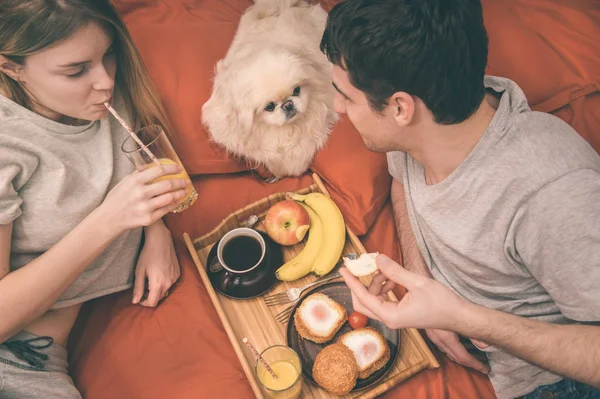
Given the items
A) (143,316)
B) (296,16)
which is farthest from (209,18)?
(143,316)

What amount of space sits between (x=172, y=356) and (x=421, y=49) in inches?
43.4

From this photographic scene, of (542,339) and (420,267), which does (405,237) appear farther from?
(542,339)

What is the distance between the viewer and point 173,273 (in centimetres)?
145

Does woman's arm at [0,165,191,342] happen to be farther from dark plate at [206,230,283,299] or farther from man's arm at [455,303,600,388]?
man's arm at [455,303,600,388]

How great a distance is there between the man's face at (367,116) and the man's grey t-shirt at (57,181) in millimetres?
744

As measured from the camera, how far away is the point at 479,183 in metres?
1.06

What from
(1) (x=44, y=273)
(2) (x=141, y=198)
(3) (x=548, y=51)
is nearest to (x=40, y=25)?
(2) (x=141, y=198)

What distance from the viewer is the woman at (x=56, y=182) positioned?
108cm

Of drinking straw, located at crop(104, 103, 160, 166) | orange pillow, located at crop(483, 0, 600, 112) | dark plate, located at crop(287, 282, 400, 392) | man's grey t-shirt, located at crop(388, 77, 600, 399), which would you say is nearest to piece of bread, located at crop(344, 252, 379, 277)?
dark plate, located at crop(287, 282, 400, 392)

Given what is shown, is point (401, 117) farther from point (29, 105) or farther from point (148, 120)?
point (29, 105)

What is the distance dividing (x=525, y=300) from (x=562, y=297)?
0.57 ft

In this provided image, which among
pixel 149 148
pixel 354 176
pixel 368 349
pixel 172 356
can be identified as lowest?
pixel 172 356

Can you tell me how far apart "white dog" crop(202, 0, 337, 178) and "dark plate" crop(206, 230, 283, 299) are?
0.39 m

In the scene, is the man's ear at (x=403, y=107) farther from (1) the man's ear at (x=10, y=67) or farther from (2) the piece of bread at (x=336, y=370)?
(1) the man's ear at (x=10, y=67)
